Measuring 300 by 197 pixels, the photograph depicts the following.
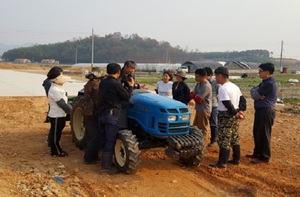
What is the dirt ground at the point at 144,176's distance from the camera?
5.28m

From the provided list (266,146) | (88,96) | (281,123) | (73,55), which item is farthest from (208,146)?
(73,55)

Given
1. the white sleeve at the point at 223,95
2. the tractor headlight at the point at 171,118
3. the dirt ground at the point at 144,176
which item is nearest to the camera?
the dirt ground at the point at 144,176

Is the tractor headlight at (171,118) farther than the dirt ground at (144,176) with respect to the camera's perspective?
Yes

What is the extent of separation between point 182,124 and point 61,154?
2.59 m

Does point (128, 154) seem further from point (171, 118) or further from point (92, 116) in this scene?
point (92, 116)

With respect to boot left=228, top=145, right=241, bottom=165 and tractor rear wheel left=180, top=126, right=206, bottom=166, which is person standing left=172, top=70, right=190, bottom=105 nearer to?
tractor rear wheel left=180, top=126, right=206, bottom=166

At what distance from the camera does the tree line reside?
123000 mm

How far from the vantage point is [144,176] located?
5934mm

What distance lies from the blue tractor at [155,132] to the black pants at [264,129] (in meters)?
1.54

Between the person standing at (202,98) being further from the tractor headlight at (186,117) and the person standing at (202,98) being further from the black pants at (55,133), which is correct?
the black pants at (55,133)

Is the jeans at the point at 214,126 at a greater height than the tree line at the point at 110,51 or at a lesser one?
lesser

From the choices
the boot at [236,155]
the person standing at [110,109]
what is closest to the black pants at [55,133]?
the person standing at [110,109]

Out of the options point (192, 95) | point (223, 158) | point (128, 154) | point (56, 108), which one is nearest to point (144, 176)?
point (128, 154)

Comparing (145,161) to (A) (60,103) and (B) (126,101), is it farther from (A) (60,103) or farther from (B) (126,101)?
(A) (60,103)
